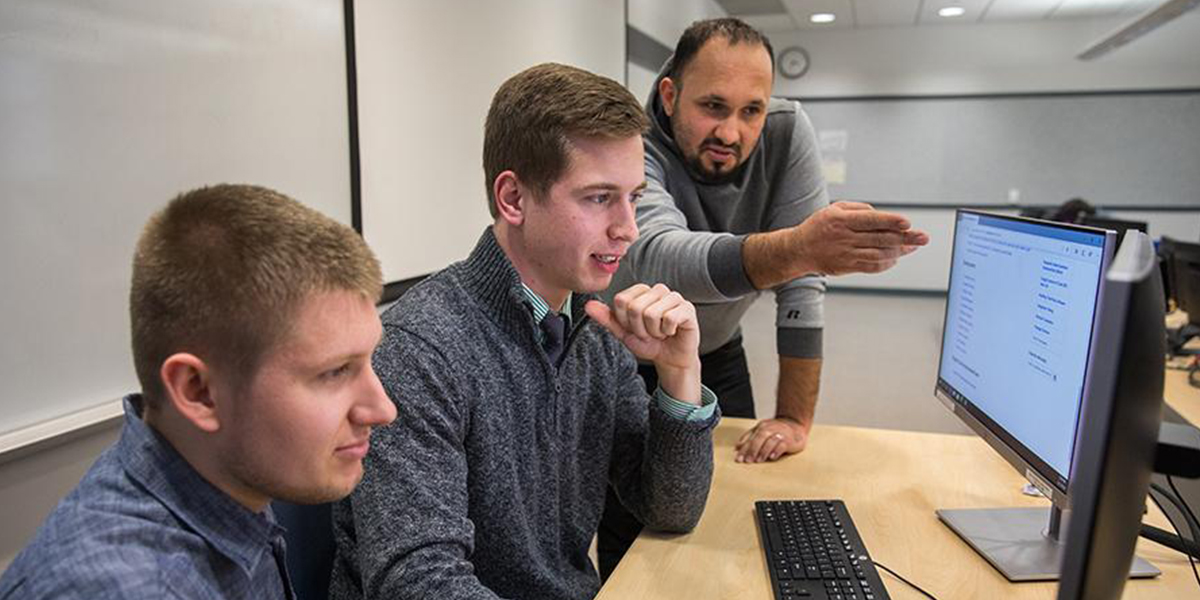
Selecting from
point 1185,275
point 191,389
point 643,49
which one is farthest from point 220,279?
point 643,49

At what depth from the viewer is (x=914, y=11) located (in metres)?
6.99

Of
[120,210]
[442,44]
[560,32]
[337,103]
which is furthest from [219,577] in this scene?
[560,32]

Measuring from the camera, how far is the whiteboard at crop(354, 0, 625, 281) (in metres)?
2.41

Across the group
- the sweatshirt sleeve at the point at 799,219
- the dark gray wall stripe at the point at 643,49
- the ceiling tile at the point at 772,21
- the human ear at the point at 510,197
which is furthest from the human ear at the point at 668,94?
the ceiling tile at the point at 772,21

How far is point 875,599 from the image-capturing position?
3.34 feet

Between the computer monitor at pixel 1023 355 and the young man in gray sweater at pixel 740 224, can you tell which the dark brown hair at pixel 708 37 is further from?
the computer monitor at pixel 1023 355

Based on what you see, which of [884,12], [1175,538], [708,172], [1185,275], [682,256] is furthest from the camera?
[884,12]

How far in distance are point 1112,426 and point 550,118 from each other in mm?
819

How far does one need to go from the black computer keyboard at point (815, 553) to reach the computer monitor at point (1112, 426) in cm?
55

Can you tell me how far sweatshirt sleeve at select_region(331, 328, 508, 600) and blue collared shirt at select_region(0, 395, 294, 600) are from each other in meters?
0.14

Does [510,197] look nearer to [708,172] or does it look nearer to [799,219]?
[708,172]

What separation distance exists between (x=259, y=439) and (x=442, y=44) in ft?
7.55

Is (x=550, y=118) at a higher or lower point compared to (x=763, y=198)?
higher

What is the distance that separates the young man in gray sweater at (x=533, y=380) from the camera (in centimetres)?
96
